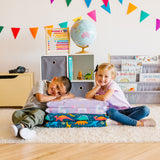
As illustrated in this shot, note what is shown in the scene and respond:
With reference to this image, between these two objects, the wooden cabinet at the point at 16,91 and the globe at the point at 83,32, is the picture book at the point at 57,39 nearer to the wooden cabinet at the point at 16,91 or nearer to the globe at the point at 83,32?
the globe at the point at 83,32

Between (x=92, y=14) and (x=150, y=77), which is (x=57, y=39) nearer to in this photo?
(x=92, y=14)

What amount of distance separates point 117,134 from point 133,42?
1698mm

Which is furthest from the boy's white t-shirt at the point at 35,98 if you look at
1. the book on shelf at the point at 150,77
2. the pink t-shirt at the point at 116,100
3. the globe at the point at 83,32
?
the book on shelf at the point at 150,77

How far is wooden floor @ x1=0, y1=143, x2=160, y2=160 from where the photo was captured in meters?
1.07

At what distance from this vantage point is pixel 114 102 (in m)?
1.73

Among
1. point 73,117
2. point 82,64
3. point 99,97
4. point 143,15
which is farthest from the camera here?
point 143,15

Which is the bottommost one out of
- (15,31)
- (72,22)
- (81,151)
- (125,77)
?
(81,151)

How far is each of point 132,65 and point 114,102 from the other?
97 cm

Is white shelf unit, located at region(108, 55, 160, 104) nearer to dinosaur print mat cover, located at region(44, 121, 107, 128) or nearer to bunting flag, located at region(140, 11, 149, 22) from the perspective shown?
bunting flag, located at region(140, 11, 149, 22)

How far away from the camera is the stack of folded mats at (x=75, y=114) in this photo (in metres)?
1.54

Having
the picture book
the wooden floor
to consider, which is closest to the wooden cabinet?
the picture book

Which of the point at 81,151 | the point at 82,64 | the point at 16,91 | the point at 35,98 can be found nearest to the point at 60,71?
the point at 82,64

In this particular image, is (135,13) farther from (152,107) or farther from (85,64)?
(152,107)

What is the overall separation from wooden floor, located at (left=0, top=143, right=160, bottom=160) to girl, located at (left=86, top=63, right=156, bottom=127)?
365 millimetres
